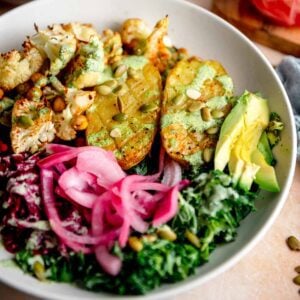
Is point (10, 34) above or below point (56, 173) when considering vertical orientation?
above

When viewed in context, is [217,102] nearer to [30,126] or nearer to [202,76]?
[202,76]

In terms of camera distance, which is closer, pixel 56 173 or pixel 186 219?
pixel 186 219

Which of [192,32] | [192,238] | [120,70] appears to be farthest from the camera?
[192,32]

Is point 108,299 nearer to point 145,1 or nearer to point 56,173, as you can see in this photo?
point 56,173

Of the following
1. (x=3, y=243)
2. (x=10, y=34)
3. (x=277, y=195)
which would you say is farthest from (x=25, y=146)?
(x=277, y=195)

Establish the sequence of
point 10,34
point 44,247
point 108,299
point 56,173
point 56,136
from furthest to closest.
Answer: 1. point 10,34
2. point 56,136
3. point 56,173
4. point 44,247
5. point 108,299

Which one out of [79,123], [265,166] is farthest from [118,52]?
[265,166]
